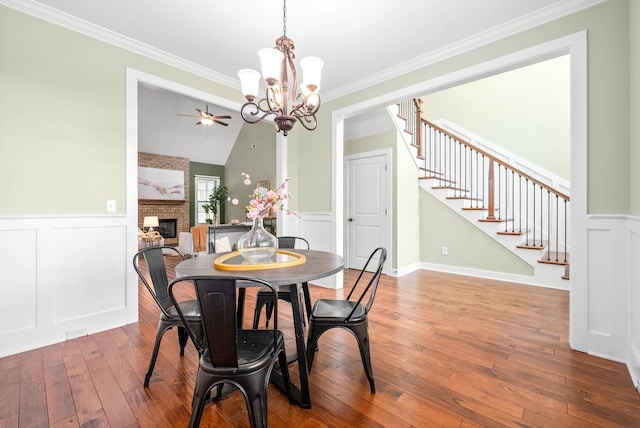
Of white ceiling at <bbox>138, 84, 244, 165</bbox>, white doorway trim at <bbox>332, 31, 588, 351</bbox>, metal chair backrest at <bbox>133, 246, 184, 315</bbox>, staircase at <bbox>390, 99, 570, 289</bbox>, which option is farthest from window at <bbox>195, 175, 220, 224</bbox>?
white doorway trim at <bbox>332, 31, 588, 351</bbox>

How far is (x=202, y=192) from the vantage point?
9891mm

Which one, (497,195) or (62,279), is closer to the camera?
(62,279)

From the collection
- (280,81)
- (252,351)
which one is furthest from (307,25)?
(252,351)

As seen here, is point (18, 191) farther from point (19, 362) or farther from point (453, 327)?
point (453, 327)

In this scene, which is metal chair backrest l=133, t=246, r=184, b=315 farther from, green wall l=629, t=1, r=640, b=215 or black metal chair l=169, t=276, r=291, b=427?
green wall l=629, t=1, r=640, b=215

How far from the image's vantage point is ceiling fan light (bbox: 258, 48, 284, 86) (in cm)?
179

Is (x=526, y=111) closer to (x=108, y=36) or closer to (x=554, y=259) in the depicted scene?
(x=554, y=259)

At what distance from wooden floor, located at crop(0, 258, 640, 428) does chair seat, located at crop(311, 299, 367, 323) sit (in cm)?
44

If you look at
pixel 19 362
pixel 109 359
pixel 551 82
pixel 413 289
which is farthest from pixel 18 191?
pixel 551 82

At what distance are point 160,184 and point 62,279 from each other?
6.92 m

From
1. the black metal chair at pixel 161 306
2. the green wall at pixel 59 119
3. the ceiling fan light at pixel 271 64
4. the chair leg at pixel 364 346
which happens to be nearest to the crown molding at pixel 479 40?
the ceiling fan light at pixel 271 64

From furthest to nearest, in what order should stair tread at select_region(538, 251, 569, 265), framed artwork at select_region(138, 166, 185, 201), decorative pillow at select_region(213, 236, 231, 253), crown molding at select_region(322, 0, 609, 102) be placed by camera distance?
1. framed artwork at select_region(138, 166, 185, 201)
2. decorative pillow at select_region(213, 236, 231, 253)
3. stair tread at select_region(538, 251, 569, 265)
4. crown molding at select_region(322, 0, 609, 102)

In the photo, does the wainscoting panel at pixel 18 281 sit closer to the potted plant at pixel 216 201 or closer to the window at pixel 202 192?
the potted plant at pixel 216 201

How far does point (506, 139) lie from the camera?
5258mm
